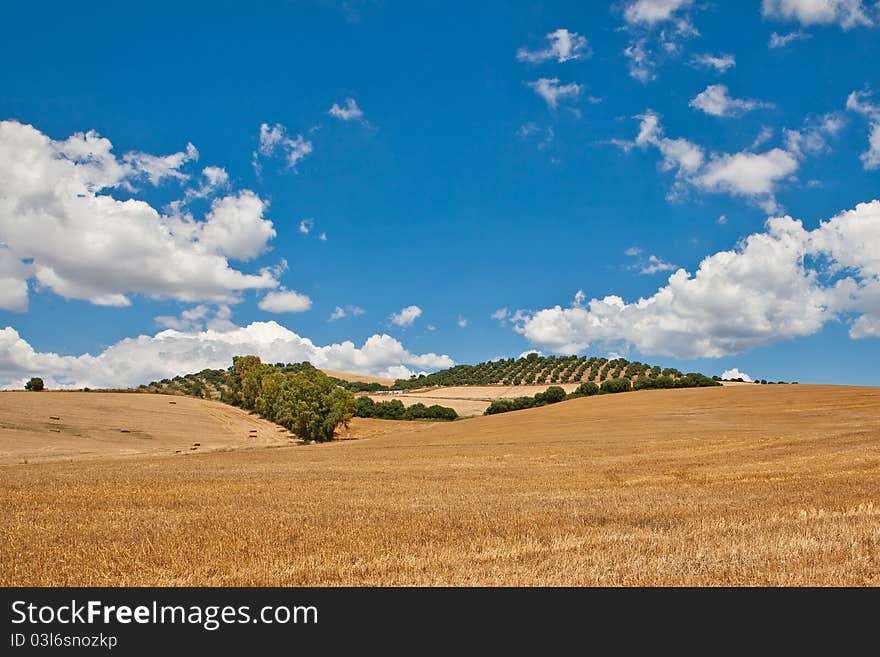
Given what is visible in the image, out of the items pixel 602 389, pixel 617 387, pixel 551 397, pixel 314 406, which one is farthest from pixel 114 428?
pixel 617 387

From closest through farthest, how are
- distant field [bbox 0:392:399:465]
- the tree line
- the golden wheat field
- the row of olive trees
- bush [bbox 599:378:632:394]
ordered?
1. the golden wheat field
2. distant field [bbox 0:392:399:465]
3. the row of olive trees
4. the tree line
5. bush [bbox 599:378:632:394]

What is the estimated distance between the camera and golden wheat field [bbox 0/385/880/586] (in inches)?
366

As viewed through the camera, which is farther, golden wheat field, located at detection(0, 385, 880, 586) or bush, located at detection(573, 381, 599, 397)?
bush, located at detection(573, 381, 599, 397)

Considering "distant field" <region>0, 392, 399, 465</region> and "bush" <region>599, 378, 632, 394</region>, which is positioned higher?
"bush" <region>599, 378, 632, 394</region>

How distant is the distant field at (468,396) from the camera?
128m

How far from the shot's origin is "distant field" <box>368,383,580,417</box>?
12850cm

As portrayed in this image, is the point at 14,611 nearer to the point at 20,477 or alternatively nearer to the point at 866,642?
the point at 866,642

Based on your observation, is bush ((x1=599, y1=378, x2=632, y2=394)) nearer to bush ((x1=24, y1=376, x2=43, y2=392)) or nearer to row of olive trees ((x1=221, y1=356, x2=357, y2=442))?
row of olive trees ((x1=221, y1=356, x2=357, y2=442))

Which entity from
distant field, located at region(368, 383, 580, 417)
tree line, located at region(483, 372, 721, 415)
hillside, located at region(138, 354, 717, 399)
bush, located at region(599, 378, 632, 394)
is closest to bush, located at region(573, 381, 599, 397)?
tree line, located at region(483, 372, 721, 415)

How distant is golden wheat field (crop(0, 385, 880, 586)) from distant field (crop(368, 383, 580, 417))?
9672 cm

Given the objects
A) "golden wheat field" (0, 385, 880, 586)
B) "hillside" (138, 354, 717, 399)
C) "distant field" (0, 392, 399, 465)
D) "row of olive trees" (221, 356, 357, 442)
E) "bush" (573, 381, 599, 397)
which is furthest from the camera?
"hillside" (138, 354, 717, 399)

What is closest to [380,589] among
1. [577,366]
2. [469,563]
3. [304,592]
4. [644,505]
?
[304,592]

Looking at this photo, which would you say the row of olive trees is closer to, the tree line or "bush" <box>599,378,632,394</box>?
the tree line

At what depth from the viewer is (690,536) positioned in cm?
1164
